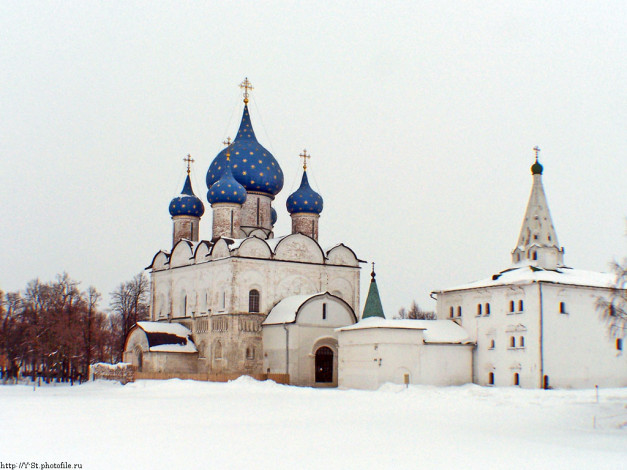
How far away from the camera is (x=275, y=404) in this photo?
24656 mm

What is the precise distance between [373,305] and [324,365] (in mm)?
4179

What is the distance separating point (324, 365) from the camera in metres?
36.9

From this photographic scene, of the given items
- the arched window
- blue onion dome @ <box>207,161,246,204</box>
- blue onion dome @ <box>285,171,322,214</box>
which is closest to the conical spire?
blue onion dome @ <box>285,171,322,214</box>

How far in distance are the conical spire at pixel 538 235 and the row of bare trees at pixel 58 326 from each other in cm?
2453

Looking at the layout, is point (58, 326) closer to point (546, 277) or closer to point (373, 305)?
point (373, 305)

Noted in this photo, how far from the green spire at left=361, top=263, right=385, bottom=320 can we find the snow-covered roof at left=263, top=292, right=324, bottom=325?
275 cm

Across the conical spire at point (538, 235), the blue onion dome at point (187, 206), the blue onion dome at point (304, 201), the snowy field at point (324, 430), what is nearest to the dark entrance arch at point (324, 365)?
the snowy field at point (324, 430)

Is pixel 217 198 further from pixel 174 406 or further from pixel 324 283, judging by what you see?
pixel 174 406

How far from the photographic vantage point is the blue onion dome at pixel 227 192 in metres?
39.8

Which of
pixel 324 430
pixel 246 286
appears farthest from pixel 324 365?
pixel 324 430

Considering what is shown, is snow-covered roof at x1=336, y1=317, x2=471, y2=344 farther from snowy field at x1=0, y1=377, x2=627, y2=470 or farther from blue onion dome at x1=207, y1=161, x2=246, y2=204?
blue onion dome at x1=207, y1=161, x2=246, y2=204

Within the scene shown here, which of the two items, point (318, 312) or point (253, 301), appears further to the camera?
point (253, 301)

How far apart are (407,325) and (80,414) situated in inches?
587

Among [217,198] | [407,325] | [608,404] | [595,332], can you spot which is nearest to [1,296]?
[217,198]
